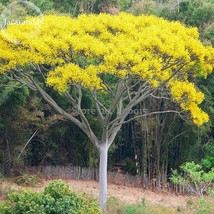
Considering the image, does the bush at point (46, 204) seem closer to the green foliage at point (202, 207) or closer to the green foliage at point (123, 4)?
the green foliage at point (202, 207)

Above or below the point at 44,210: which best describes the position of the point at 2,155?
above

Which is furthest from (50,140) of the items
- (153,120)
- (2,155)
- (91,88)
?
(91,88)

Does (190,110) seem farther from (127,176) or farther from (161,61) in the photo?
(127,176)

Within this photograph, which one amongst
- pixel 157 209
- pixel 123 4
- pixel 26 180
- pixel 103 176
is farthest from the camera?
pixel 123 4

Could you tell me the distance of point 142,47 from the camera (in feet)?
32.8

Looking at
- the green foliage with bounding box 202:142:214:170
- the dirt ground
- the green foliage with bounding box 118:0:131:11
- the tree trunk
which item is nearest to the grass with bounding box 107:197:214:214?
the tree trunk

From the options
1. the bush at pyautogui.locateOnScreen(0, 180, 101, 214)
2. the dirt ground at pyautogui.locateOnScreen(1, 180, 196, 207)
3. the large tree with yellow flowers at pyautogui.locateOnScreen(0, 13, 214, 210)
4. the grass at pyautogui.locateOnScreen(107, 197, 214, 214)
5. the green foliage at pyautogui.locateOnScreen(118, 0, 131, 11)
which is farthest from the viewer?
the green foliage at pyautogui.locateOnScreen(118, 0, 131, 11)

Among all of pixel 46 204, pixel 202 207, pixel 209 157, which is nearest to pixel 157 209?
pixel 202 207

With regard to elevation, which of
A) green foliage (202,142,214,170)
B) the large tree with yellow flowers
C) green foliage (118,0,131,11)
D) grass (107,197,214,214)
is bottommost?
grass (107,197,214,214)

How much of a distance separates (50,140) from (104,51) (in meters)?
5.24

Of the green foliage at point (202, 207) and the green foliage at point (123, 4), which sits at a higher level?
the green foliage at point (123, 4)

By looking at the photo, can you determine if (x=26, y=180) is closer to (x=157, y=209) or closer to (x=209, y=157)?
(x=157, y=209)

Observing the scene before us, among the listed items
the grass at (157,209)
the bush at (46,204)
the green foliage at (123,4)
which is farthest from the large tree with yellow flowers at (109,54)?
the green foliage at (123,4)

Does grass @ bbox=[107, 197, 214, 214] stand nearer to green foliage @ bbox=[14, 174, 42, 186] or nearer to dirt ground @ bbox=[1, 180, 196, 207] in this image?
dirt ground @ bbox=[1, 180, 196, 207]
